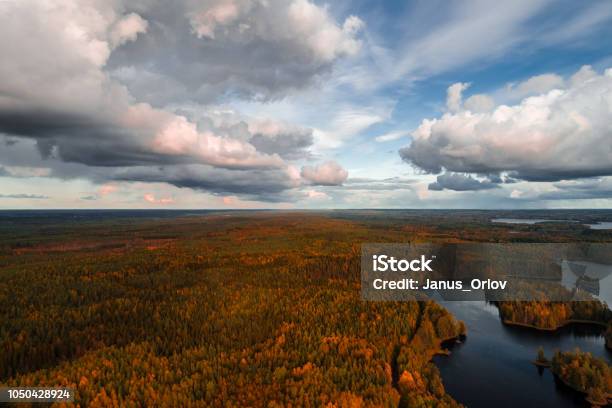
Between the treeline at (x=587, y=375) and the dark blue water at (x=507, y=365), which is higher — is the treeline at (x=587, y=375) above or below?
above

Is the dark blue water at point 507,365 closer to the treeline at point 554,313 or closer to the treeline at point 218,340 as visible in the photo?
the treeline at point 554,313

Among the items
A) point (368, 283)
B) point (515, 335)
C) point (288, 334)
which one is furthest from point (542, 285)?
point (288, 334)

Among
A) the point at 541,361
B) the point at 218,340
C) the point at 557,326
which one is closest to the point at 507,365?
the point at 541,361

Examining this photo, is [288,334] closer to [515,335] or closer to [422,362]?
[422,362]

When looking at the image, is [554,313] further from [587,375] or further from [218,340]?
[218,340]

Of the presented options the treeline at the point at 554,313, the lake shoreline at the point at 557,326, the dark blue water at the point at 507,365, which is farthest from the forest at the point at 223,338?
the dark blue water at the point at 507,365
